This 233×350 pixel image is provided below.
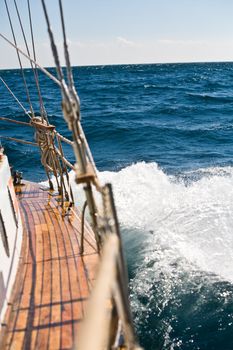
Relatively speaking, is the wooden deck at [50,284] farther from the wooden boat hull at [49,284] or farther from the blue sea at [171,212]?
the blue sea at [171,212]

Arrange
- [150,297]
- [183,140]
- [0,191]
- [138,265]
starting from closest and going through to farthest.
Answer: [0,191], [150,297], [138,265], [183,140]

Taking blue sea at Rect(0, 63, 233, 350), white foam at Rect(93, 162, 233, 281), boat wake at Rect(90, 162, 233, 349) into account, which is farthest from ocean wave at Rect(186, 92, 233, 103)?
boat wake at Rect(90, 162, 233, 349)

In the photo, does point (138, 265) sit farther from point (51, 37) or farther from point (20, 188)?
point (51, 37)

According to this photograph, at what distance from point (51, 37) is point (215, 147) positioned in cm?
1702

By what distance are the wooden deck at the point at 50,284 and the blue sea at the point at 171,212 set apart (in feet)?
5.98

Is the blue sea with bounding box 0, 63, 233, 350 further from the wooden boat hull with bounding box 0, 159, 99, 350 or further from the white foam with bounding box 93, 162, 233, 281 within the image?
the wooden boat hull with bounding box 0, 159, 99, 350

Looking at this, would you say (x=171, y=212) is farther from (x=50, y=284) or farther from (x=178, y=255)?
(x=50, y=284)

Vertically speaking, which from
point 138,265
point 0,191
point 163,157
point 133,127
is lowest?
point 138,265

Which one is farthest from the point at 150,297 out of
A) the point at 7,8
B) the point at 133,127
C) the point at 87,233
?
the point at 133,127

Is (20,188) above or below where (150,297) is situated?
→ above

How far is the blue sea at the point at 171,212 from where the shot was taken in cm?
608

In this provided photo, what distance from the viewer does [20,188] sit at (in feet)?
28.7

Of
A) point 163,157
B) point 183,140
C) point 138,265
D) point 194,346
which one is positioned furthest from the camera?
point 183,140

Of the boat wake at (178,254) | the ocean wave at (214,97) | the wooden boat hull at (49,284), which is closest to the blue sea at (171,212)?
the boat wake at (178,254)
